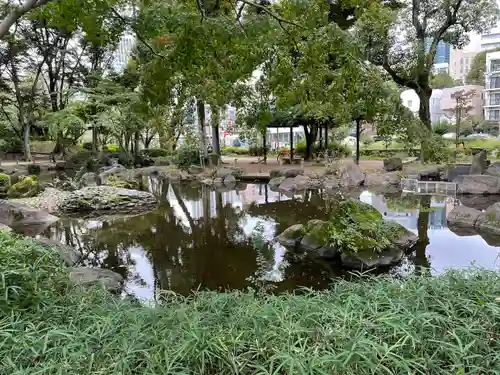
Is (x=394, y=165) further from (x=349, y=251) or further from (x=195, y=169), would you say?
(x=349, y=251)

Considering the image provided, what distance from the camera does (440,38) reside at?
12352mm

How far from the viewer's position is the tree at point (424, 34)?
11633mm

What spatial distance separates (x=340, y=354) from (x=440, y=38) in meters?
13.7

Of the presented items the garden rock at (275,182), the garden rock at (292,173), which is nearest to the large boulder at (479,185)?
the garden rock at (292,173)

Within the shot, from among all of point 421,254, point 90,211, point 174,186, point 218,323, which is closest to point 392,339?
point 218,323

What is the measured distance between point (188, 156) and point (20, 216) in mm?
9172

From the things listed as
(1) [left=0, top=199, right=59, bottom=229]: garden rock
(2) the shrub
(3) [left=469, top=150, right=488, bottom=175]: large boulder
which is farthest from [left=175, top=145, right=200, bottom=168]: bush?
(3) [left=469, top=150, right=488, bottom=175]: large boulder

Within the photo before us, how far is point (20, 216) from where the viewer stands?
7.58 metres

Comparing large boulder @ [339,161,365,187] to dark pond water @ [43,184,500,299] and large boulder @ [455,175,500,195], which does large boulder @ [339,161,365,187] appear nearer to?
dark pond water @ [43,184,500,299]

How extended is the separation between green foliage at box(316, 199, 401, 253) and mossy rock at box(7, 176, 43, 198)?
27.5 ft

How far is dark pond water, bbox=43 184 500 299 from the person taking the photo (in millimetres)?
4805

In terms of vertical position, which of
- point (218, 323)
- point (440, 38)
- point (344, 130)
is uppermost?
point (440, 38)

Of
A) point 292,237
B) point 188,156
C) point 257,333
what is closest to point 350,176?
point 292,237

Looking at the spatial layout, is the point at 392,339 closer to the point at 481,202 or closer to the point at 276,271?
the point at 276,271
